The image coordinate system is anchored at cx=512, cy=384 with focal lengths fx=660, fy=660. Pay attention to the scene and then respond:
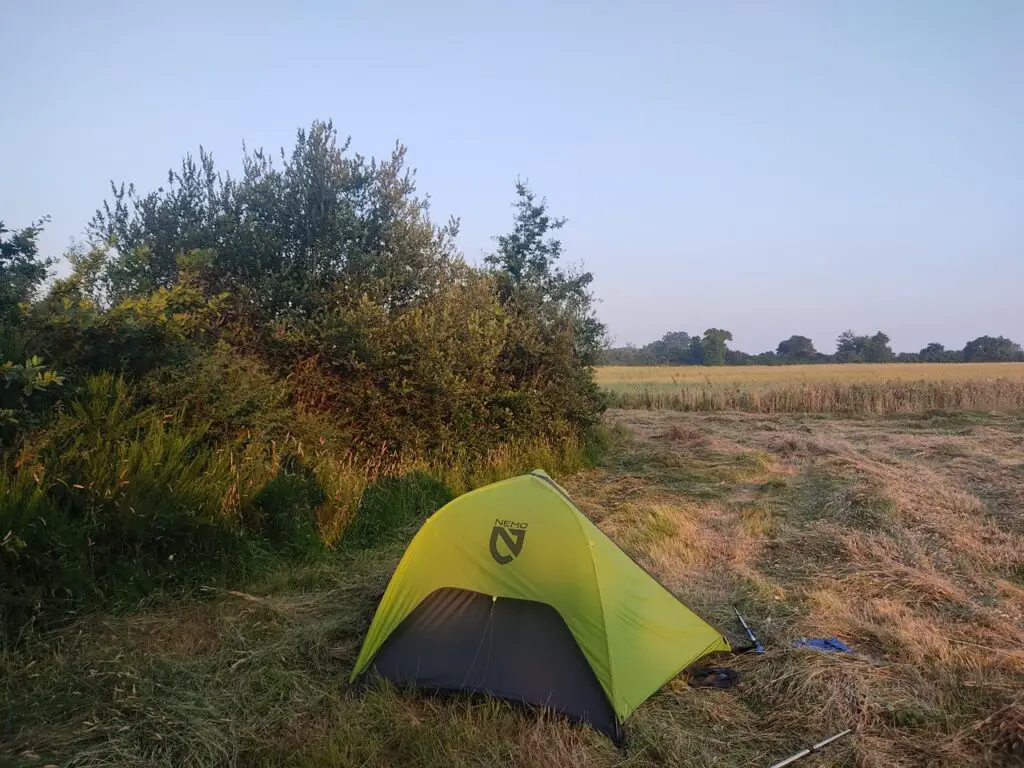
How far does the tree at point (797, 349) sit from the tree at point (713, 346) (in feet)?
40.6

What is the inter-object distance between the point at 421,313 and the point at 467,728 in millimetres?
5908

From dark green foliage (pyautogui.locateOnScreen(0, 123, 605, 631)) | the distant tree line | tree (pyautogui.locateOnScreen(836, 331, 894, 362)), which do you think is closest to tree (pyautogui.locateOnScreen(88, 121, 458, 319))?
dark green foliage (pyautogui.locateOnScreen(0, 123, 605, 631))

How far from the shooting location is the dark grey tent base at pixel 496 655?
11.2 ft

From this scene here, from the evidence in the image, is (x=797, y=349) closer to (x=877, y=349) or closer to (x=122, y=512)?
(x=877, y=349)

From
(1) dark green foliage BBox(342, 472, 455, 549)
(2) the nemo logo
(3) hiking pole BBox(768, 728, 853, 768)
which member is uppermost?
(2) the nemo logo

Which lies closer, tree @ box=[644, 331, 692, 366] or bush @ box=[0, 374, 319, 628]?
bush @ box=[0, 374, 319, 628]

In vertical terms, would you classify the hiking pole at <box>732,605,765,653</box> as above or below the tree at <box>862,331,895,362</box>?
below

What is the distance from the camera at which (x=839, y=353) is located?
2803 inches

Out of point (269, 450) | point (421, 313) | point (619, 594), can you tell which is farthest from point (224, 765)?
point (421, 313)

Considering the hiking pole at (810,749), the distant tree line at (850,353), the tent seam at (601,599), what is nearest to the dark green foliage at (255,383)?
the tent seam at (601,599)

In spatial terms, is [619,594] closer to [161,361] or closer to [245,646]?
[245,646]

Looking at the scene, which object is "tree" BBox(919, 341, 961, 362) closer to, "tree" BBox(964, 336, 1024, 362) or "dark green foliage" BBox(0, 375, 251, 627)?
"tree" BBox(964, 336, 1024, 362)

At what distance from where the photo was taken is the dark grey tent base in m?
3.41

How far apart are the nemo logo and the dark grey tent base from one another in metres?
0.25
